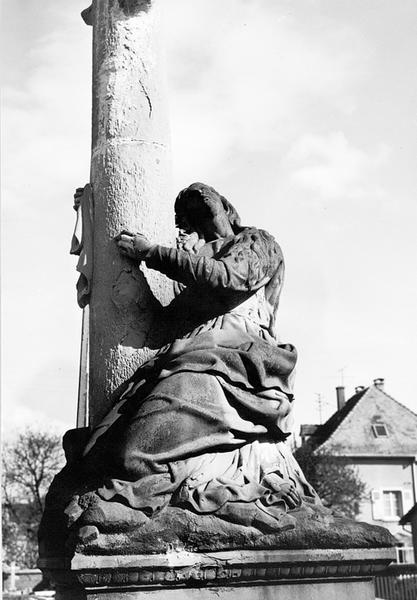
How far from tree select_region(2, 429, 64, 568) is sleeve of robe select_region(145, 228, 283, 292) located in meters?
42.1

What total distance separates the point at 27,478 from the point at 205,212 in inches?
1720

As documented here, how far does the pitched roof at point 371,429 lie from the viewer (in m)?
44.8

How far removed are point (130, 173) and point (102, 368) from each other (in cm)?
118

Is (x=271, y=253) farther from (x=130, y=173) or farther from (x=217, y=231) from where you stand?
(x=130, y=173)

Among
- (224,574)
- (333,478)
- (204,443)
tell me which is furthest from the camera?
(333,478)

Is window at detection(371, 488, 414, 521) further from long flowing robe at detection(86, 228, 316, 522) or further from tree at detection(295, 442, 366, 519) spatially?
long flowing robe at detection(86, 228, 316, 522)

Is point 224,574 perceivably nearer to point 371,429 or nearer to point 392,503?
point 392,503

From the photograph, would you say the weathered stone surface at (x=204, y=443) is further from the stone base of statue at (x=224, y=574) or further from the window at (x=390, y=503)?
the window at (x=390, y=503)

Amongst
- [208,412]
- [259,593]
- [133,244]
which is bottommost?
[259,593]

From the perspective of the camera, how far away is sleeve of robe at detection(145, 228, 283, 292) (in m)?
5.11

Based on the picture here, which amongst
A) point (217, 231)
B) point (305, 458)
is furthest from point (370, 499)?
point (217, 231)

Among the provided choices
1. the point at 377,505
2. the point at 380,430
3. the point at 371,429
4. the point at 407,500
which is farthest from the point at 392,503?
the point at 371,429

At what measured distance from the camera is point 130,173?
5.73m

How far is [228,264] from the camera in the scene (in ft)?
17.0
